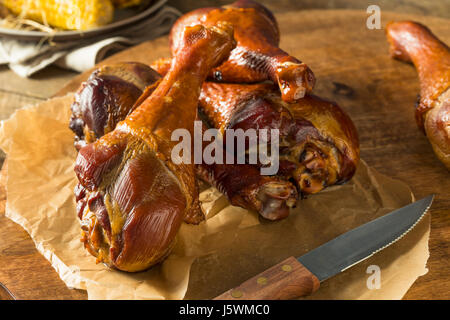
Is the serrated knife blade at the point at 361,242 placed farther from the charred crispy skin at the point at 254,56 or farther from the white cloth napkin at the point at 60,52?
the white cloth napkin at the point at 60,52

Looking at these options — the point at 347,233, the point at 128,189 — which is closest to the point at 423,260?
the point at 347,233

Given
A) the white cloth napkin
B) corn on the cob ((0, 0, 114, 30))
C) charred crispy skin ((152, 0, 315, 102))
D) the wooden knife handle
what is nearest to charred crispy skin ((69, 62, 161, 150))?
charred crispy skin ((152, 0, 315, 102))

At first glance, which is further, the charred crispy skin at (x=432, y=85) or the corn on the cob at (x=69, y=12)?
the corn on the cob at (x=69, y=12)

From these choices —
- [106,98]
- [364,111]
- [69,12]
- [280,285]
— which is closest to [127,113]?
[106,98]

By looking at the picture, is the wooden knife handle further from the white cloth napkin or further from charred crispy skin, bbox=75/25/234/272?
the white cloth napkin

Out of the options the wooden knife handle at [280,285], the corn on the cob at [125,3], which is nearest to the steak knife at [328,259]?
the wooden knife handle at [280,285]

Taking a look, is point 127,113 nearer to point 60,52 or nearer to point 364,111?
point 364,111

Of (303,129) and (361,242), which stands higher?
(303,129)
